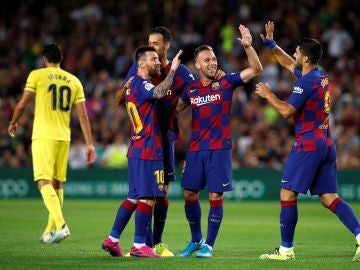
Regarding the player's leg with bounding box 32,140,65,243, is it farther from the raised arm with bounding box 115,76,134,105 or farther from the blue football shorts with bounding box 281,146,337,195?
the blue football shorts with bounding box 281,146,337,195

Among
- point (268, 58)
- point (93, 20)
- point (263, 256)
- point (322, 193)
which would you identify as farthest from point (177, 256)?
point (93, 20)

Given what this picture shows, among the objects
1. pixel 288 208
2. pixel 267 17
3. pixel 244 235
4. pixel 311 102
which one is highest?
pixel 267 17

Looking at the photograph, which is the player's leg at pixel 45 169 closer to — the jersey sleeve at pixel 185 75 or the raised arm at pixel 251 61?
the jersey sleeve at pixel 185 75

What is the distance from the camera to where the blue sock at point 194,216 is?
391 inches

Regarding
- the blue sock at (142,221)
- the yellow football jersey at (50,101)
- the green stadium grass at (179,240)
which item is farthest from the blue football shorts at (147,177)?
the yellow football jersey at (50,101)

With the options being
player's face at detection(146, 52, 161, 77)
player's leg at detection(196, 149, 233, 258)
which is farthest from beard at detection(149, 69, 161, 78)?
player's leg at detection(196, 149, 233, 258)

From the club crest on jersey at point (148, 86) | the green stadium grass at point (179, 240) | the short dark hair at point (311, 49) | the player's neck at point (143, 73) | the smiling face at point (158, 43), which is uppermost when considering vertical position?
the smiling face at point (158, 43)

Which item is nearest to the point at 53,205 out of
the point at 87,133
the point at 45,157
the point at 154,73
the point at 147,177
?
the point at 45,157

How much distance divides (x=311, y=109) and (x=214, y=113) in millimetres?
1143

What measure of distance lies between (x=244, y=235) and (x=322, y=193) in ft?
10.9

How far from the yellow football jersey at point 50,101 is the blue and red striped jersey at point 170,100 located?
1792mm

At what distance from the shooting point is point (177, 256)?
9688 mm

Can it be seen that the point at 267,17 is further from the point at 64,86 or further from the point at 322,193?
the point at 322,193

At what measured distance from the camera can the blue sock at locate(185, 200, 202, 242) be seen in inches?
391
